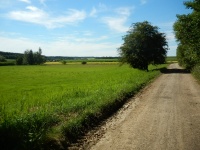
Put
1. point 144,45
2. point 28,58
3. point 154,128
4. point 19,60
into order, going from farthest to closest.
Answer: point 28,58, point 19,60, point 144,45, point 154,128

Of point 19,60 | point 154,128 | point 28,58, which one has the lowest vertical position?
point 154,128

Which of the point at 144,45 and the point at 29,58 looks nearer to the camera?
the point at 144,45

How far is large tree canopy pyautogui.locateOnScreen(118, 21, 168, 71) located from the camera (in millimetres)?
51688

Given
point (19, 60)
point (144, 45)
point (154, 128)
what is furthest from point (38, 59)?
point (154, 128)

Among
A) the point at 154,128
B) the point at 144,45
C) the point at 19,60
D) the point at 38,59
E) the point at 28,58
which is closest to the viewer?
the point at 154,128

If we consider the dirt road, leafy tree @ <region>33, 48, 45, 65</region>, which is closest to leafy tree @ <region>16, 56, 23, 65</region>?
leafy tree @ <region>33, 48, 45, 65</region>

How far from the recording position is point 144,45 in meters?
→ 51.4

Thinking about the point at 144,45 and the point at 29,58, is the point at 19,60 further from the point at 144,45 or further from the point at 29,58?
the point at 144,45

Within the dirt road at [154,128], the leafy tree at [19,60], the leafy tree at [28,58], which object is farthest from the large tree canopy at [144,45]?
the leafy tree at [28,58]

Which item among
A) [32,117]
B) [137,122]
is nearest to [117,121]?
[137,122]

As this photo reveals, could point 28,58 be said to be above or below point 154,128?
above

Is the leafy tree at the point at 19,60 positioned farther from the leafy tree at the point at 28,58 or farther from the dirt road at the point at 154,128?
the dirt road at the point at 154,128

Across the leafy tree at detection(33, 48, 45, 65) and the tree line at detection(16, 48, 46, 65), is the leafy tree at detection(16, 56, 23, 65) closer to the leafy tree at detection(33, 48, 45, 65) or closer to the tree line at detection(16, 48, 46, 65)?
the tree line at detection(16, 48, 46, 65)

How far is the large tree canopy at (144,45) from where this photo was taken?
51.7 meters
